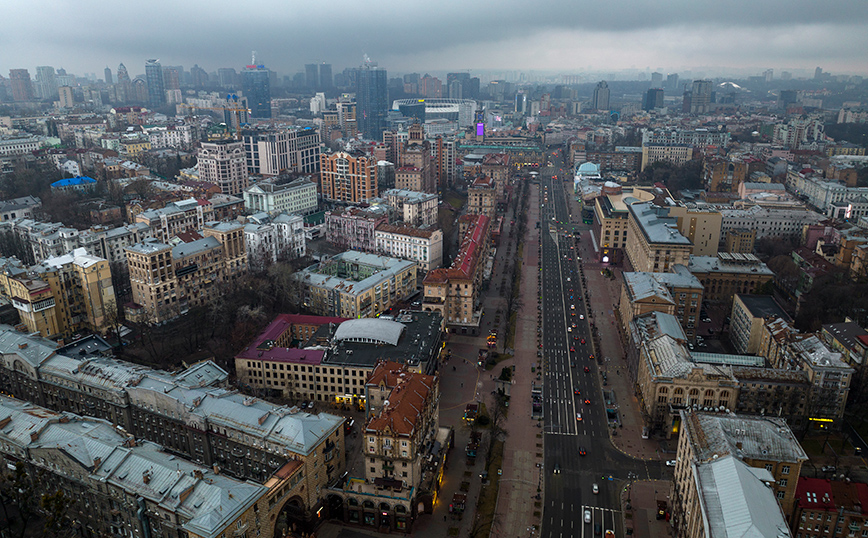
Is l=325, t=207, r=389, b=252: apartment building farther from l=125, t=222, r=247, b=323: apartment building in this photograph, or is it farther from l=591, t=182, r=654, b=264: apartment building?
l=591, t=182, r=654, b=264: apartment building

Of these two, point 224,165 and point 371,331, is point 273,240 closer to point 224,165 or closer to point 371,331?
point 371,331

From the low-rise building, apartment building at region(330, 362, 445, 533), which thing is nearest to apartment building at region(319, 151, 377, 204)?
the low-rise building

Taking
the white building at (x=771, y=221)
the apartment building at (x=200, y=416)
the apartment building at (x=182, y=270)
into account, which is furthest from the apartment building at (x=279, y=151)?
the white building at (x=771, y=221)

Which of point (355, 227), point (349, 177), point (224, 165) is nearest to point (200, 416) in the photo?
point (355, 227)

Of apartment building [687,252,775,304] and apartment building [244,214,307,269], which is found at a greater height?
apartment building [244,214,307,269]

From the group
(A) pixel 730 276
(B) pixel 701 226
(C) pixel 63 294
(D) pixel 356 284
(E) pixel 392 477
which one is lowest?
(E) pixel 392 477

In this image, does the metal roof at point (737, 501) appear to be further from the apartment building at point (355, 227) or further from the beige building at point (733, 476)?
the apartment building at point (355, 227)
